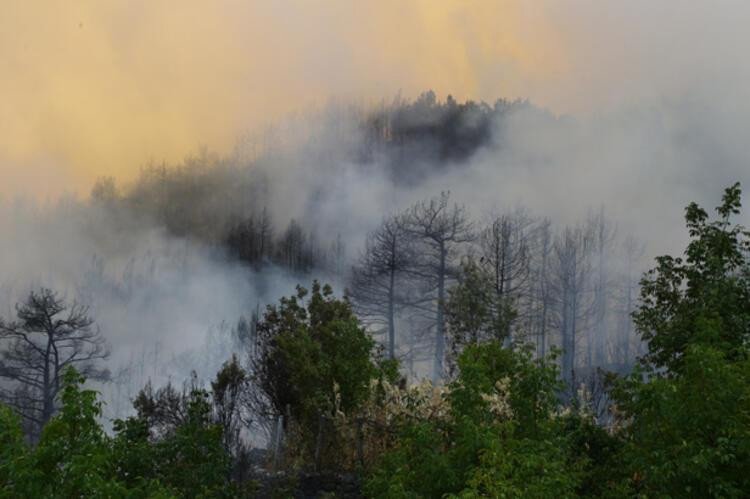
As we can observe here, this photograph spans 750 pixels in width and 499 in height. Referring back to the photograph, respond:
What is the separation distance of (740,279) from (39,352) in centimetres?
3844

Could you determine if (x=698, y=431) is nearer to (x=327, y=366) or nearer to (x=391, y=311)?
(x=327, y=366)

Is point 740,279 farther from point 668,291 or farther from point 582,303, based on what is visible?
point 582,303

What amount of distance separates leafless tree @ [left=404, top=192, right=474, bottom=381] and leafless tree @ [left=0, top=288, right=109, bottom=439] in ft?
62.8

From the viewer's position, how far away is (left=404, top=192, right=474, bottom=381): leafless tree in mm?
43281

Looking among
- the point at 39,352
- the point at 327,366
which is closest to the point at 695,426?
the point at 327,366

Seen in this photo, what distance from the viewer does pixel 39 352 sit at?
137ft

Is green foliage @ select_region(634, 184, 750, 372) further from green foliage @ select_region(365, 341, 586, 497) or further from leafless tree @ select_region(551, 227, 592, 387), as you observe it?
leafless tree @ select_region(551, 227, 592, 387)

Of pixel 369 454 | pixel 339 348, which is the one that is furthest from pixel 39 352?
pixel 369 454

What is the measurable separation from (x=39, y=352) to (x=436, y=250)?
76.1 ft

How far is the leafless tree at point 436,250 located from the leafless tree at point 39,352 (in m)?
19.1

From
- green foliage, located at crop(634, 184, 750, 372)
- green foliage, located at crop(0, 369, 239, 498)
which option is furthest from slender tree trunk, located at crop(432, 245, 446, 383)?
green foliage, located at crop(0, 369, 239, 498)

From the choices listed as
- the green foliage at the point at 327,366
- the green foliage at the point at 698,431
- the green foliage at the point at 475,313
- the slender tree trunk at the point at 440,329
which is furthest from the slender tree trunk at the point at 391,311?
the green foliage at the point at 698,431

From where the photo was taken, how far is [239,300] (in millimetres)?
62469

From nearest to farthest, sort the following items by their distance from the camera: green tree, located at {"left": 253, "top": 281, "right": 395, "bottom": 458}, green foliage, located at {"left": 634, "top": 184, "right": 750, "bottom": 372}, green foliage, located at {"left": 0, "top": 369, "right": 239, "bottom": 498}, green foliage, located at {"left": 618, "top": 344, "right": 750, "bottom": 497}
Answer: green foliage, located at {"left": 0, "top": 369, "right": 239, "bottom": 498}, green foliage, located at {"left": 618, "top": 344, "right": 750, "bottom": 497}, green foliage, located at {"left": 634, "top": 184, "right": 750, "bottom": 372}, green tree, located at {"left": 253, "top": 281, "right": 395, "bottom": 458}
